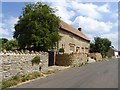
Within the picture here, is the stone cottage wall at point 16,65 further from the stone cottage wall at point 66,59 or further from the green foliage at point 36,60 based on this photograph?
the stone cottage wall at point 66,59

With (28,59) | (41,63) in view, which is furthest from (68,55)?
(28,59)

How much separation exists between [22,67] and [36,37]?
1334 cm

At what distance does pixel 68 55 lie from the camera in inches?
1540

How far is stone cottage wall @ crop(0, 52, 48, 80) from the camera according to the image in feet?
55.0

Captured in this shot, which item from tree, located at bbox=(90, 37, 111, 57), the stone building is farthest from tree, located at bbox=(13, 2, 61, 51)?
tree, located at bbox=(90, 37, 111, 57)

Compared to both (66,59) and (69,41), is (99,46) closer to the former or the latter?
(69,41)

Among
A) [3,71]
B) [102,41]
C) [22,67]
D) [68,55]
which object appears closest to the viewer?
[3,71]

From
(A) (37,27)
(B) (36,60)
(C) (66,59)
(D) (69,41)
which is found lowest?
(C) (66,59)

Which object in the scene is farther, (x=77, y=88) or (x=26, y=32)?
(x=26, y=32)

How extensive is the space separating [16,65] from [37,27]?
48.2 feet

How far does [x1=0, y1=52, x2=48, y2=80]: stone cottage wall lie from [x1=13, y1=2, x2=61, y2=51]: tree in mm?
9604

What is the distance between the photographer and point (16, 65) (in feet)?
61.3

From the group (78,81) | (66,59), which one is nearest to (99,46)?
(66,59)

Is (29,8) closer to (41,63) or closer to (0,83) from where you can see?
(41,63)
